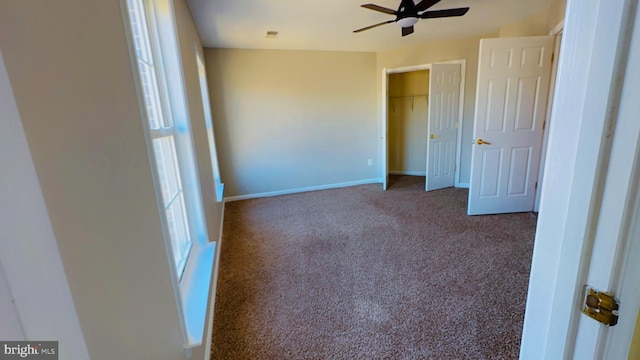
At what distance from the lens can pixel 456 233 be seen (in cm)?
288

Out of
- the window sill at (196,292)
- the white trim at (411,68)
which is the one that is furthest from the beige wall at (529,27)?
the window sill at (196,292)

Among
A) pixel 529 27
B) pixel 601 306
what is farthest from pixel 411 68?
pixel 601 306

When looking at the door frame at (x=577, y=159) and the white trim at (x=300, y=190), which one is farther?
the white trim at (x=300, y=190)

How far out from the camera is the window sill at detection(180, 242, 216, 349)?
3.73ft

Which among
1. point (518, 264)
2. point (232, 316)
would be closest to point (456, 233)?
point (518, 264)

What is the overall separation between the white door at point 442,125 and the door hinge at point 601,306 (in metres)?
4.08

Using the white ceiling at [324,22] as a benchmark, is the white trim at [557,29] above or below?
below

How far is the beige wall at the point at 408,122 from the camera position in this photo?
5.32 metres

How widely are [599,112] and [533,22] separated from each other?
12.4ft

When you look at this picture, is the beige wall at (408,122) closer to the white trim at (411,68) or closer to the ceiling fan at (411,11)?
the white trim at (411,68)

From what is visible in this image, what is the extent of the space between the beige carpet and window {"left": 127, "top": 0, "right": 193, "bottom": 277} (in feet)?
2.11
